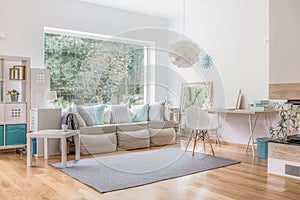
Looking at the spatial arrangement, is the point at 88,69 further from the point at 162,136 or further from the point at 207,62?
the point at 207,62

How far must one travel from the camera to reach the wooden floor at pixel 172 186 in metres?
2.83

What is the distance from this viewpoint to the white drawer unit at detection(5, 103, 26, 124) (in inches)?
181

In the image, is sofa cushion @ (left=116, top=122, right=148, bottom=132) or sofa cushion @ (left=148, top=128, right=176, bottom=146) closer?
sofa cushion @ (left=116, top=122, right=148, bottom=132)

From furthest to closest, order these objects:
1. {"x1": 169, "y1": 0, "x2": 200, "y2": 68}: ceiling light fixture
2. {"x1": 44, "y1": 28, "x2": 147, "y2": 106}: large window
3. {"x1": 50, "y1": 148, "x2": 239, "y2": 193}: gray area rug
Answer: {"x1": 44, "y1": 28, "x2": 147, "y2": 106}: large window, {"x1": 169, "y1": 0, "x2": 200, "y2": 68}: ceiling light fixture, {"x1": 50, "y1": 148, "x2": 239, "y2": 193}: gray area rug

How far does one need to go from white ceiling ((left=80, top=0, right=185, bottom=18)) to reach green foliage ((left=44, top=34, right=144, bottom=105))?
790 millimetres

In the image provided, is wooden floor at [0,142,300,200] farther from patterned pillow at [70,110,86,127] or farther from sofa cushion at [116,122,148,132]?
sofa cushion at [116,122,148,132]

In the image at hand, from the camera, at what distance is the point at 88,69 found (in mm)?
6066

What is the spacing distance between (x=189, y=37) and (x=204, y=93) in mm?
1358

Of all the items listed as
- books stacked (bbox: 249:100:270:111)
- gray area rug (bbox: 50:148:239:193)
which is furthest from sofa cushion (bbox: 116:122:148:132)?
books stacked (bbox: 249:100:270:111)

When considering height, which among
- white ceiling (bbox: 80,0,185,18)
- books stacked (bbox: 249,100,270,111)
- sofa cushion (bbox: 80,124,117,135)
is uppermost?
white ceiling (bbox: 80,0,185,18)

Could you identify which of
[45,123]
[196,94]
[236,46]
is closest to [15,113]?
[45,123]

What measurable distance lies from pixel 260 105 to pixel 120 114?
2.42 m

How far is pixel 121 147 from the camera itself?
511 centimetres

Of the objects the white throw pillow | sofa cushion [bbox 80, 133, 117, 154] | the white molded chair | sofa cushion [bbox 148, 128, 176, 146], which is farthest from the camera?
sofa cushion [bbox 148, 128, 176, 146]
